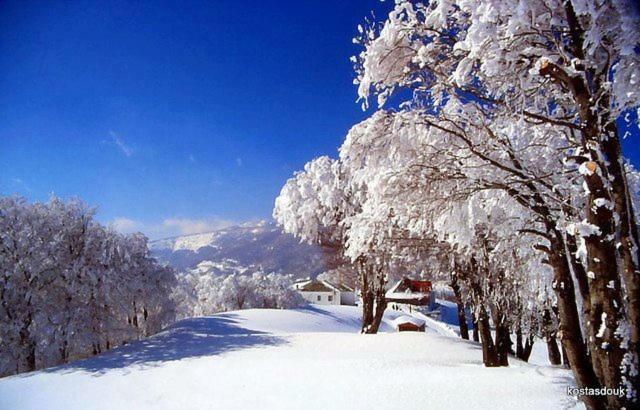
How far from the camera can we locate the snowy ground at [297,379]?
24.9 ft

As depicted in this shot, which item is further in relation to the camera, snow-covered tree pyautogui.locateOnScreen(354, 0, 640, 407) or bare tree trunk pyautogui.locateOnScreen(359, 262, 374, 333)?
bare tree trunk pyautogui.locateOnScreen(359, 262, 374, 333)

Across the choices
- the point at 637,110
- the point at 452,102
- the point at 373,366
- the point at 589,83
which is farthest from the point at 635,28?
the point at 373,366

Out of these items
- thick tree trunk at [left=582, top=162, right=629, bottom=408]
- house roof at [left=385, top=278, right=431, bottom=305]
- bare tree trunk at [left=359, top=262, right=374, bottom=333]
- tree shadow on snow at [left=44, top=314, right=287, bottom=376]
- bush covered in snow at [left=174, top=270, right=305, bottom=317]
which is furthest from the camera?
house roof at [left=385, top=278, right=431, bottom=305]

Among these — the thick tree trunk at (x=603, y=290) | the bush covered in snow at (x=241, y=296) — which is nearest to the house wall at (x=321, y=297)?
the bush covered in snow at (x=241, y=296)

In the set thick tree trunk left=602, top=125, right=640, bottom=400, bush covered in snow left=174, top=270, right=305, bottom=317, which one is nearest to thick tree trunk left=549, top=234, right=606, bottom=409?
thick tree trunk left=602, top=125, right=640, bottom=400

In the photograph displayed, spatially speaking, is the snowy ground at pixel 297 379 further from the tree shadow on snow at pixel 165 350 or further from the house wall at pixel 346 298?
the house wall at pixel 346 298

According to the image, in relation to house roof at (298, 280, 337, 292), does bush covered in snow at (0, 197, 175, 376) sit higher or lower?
higher

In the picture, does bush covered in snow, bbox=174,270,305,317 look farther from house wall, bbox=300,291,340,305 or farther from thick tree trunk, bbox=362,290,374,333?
thick tree trunk, bbox=362,290,374,333

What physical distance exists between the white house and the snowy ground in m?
68.9

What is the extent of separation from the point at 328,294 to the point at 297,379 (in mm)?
77545

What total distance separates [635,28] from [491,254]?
6.38 m

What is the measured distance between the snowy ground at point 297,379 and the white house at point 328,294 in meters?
68.9

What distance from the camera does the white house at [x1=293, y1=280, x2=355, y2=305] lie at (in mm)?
84250

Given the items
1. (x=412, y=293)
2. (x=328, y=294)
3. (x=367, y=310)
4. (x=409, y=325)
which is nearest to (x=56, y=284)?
(x=367, y=310)
